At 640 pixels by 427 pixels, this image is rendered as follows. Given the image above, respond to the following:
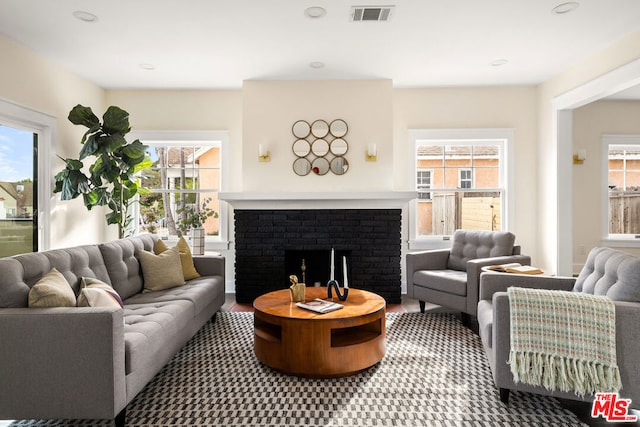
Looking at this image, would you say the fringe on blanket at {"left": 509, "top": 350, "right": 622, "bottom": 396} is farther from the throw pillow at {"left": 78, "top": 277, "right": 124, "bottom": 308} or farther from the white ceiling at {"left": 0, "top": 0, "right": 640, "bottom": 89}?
the white ceiling at {"left": 0, "top": 0, "right": 640, "bottom": 89}

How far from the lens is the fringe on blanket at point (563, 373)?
1.92m

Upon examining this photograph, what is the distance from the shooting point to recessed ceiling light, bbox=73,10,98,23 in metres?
3.00

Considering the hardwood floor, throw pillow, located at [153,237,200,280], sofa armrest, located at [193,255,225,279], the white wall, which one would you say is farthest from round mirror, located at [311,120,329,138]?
the white wall

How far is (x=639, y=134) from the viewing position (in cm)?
550

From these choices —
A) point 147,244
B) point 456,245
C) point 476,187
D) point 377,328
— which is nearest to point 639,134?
point 476,187

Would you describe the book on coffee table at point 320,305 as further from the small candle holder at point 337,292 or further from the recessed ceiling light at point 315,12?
the recessed ceiling light at point 315,12

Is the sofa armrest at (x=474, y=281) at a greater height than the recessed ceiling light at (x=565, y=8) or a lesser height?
lesser

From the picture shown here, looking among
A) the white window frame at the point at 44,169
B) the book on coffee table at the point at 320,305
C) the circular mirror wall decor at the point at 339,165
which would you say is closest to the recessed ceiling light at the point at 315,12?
the circular mirror wall decor at the point at 339,165

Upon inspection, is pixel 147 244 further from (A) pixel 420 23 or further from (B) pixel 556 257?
(B) pixel 556 257

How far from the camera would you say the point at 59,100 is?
163 inches

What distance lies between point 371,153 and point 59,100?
3.45 m

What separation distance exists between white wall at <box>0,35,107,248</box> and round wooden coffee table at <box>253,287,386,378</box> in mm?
2877

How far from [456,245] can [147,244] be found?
3173 millimetres

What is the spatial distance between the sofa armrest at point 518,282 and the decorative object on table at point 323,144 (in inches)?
87.3
